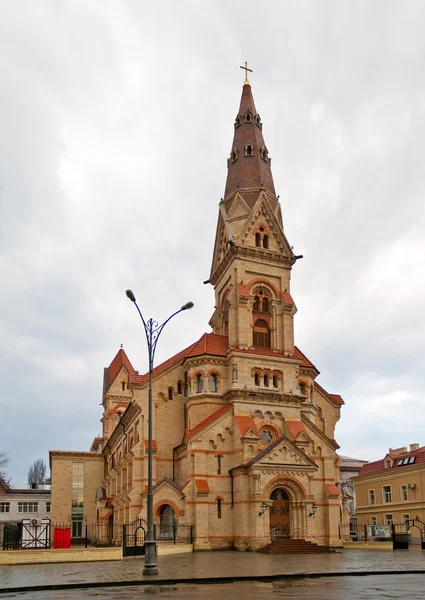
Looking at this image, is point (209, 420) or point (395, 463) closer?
point (209, 420)

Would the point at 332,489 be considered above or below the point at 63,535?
above

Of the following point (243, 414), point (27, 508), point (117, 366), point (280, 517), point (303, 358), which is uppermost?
point (117, 366)

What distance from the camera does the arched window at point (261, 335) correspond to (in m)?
49.0

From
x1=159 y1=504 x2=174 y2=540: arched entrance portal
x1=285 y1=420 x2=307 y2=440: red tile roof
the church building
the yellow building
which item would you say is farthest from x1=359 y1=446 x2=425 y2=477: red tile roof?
x1=159 y1=504 x2=174 y2=540: arched entrance portal

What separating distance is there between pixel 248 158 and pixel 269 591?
43948mm

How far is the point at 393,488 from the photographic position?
196 feet

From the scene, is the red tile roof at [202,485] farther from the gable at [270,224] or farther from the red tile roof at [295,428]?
the gable at [270,224]

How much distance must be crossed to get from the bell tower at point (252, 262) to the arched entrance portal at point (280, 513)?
11.4m

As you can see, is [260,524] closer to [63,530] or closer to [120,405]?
[63,530]

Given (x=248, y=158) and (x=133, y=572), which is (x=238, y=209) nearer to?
(x=248, y=158)

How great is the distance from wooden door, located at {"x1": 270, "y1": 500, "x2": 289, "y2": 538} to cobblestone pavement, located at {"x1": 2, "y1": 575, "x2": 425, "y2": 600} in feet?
69.5

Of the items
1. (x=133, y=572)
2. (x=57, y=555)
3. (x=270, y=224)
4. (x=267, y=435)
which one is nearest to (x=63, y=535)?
(x=57, y=555)

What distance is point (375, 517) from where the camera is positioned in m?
62.7

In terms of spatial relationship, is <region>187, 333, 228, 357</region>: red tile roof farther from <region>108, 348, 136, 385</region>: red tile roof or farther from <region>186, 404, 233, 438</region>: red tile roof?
<region>108, 348, 136, 385</region>: red tile roof
